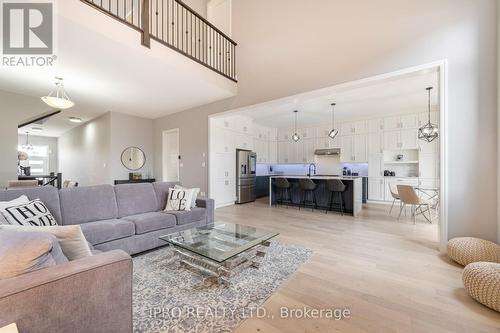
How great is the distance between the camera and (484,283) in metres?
1.65

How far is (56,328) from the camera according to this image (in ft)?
2.89

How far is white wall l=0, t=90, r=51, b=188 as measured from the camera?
15.1 feet

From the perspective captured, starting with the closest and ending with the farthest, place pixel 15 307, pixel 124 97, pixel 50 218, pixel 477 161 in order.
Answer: pixel 15 307
pixel 50 218
pixel 477 161
pixel 124 97

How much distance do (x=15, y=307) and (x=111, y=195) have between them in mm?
2240

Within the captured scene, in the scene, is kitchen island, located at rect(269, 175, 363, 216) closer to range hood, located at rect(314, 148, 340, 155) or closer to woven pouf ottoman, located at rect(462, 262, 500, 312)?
range hood, located at rect(314, 148, 340, 155)

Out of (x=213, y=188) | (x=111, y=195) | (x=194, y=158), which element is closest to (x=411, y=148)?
(x=213, y=188)

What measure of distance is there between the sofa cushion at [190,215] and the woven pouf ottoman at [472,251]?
319 cm

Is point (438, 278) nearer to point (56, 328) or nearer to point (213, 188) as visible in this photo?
point (56, 328)

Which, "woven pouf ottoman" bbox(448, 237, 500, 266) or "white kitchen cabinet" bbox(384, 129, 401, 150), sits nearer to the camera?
"woven pouf ottoman" bbox(448, 237, 500, 266)

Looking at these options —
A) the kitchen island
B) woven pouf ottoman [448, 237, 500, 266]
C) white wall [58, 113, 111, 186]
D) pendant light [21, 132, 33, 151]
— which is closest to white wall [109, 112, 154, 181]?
white wall [58, 113, 111, 186]

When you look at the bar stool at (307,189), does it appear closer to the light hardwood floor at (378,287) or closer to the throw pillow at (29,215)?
the light hardwood floor at (378,287)

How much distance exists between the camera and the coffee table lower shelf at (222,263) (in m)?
1.99

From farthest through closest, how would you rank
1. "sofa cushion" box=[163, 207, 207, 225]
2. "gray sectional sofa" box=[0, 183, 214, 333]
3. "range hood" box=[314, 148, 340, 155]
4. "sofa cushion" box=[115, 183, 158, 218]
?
"range hood" box=[314, 148, 340, 155] → "sofa cushion" box=[163, 207, 207, 225] → "sofa cushion" box=[115, 183, 158, 218] → "gray sectional sofa" box=[0, 183, 214, 333]

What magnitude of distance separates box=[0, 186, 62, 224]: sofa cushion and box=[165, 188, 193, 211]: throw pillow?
1.25 meters
